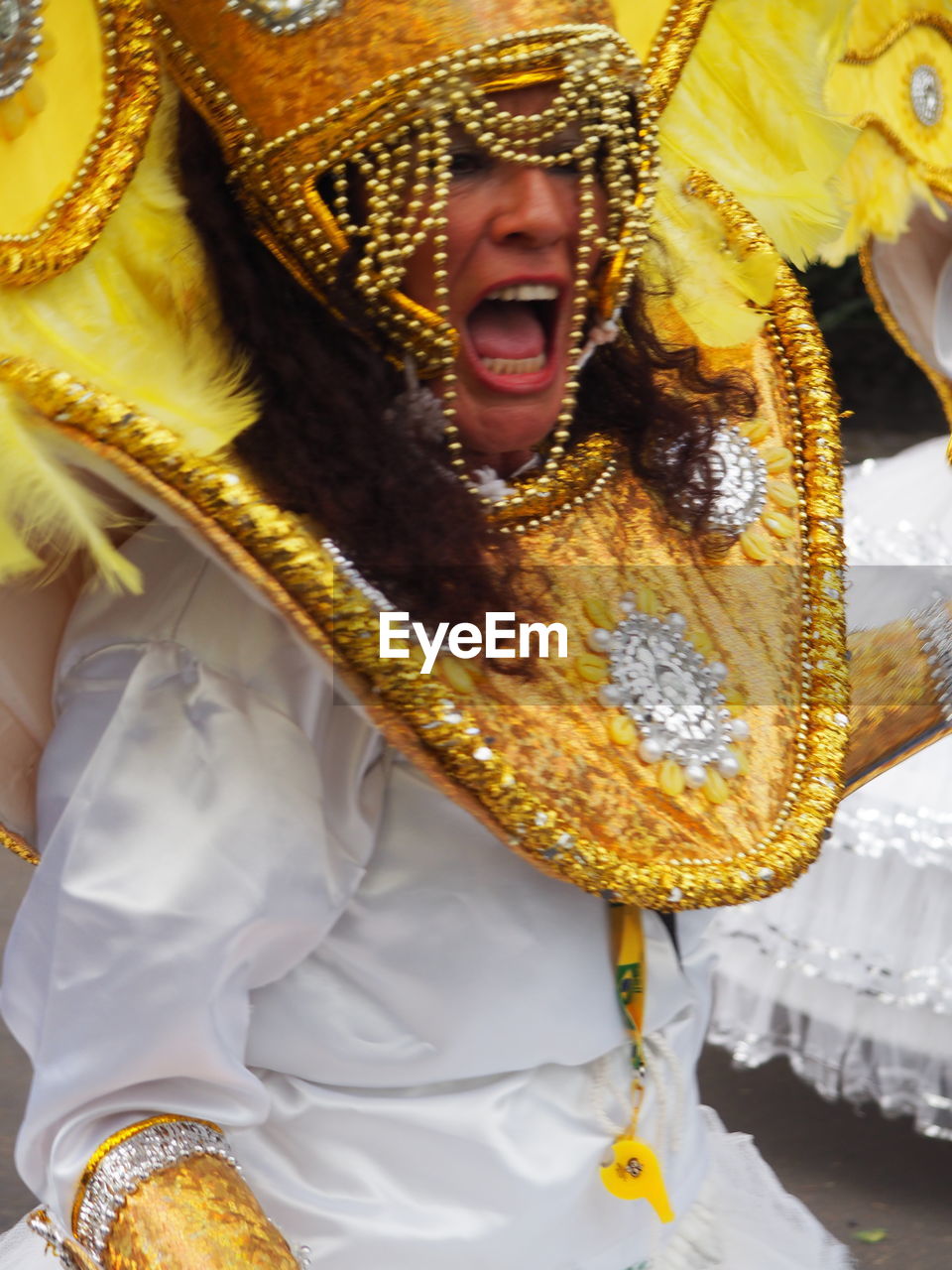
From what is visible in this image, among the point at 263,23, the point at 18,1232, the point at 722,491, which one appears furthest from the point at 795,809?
the point at 18,1232

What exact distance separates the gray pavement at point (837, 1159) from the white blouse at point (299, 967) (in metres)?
1.84

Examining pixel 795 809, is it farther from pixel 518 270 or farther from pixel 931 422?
pixel 931 422

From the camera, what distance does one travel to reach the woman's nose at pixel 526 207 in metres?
1.40

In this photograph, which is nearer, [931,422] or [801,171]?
[801,171]

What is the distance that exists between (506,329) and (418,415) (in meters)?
0.13

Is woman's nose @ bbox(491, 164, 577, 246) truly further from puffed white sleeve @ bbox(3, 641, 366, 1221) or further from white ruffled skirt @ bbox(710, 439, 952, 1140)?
white ruffled skirt @ bbox(710, 439, 952, 1140)

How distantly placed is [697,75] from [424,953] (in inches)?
40.0

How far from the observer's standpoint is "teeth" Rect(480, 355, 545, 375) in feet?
4.75

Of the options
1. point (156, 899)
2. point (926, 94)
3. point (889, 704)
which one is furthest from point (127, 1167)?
point (926, 94)

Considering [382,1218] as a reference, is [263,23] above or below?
above

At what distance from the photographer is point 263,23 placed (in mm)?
1369

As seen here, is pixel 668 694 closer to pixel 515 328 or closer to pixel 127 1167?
pixel 515 328

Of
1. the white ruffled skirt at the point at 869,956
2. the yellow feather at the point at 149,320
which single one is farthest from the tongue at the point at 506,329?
the white ruffled skirt at the point at 869,956

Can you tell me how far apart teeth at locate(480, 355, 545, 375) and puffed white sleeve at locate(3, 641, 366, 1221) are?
37 cm
